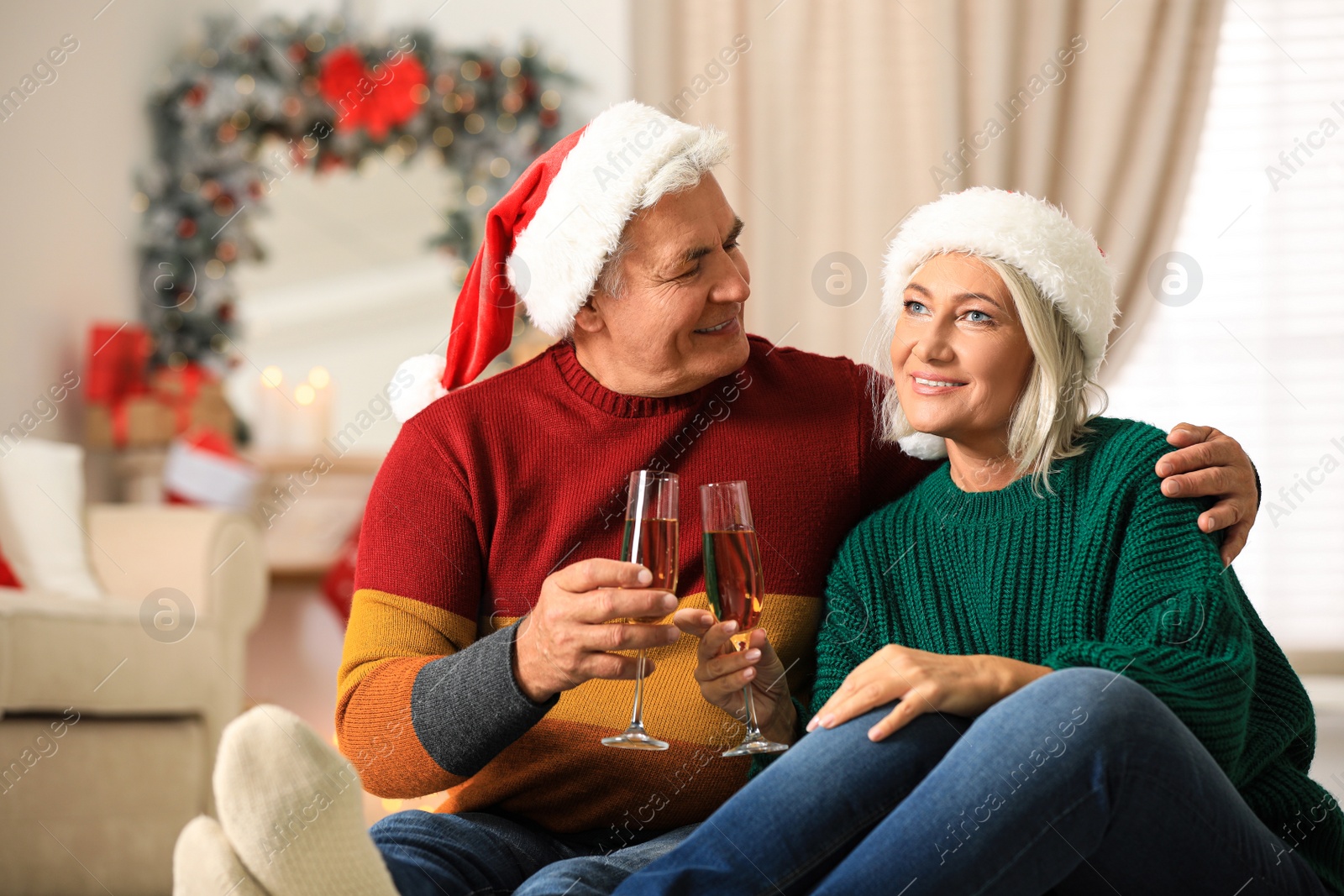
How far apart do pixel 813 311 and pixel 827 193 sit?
1.11ft

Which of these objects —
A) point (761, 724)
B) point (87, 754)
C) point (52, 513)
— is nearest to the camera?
point (761, 724)

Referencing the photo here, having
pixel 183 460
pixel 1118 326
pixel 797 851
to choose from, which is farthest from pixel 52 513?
pixel 1118 326

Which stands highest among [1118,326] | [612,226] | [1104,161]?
[1104,161]

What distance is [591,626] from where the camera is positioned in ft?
3.93

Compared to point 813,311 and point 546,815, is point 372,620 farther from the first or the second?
point 813,311

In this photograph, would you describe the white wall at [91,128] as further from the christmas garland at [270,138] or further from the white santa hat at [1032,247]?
the white santa hat at [1032,247]

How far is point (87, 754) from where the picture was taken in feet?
8.21

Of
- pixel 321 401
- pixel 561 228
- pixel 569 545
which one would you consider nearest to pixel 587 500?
pixel 569 545

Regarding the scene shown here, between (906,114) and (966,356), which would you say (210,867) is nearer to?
(966,356)

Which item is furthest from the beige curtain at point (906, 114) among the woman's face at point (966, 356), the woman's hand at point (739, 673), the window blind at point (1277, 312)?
the woman's hand at point (739, 673)

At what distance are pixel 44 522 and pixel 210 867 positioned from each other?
2270 mm

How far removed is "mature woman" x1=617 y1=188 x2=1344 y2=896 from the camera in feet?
3.51

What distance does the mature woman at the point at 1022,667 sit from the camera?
3.51 ft

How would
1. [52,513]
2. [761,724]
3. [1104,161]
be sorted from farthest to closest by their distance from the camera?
1. [1104,161]
2. [52,513]
3. [761,724]
